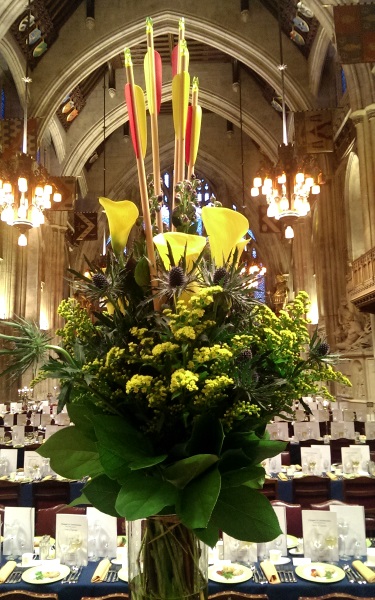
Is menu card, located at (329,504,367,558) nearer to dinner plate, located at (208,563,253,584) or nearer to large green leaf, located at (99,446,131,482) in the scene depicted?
dinner plate, located at (208,563,253,584)

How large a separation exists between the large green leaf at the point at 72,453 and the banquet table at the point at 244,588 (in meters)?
2.08

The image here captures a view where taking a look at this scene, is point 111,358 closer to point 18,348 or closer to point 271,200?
point 18,348

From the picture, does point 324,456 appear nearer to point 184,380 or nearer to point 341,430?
point 341,430

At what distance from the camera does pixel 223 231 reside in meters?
1.34

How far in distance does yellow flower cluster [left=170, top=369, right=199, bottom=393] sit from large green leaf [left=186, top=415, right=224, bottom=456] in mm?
120

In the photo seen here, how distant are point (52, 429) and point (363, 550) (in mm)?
5210

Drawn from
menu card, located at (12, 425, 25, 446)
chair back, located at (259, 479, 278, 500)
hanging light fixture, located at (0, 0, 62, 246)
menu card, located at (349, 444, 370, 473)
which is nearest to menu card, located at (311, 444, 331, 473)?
menu card, located at (349, 444, 370, 473)

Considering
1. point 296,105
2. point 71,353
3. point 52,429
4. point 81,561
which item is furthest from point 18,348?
point 296,105

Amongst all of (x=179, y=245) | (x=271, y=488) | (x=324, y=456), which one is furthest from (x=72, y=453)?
(x=324, y=456)

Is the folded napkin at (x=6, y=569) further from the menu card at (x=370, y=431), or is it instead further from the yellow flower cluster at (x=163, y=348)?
the menu card at (x=370, y=431)

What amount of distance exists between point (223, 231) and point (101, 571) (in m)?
2.60

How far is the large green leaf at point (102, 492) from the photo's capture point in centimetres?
131

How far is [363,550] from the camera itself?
11.3 ft

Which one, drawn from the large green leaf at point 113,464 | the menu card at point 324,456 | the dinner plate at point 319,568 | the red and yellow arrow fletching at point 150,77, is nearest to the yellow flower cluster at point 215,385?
the large green leaf at point 113,464
